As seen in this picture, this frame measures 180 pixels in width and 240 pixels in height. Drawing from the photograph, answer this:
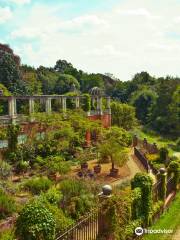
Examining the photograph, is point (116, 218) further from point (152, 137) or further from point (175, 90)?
point (175, 90)

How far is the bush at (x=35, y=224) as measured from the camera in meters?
8.48

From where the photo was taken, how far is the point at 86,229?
34.4ft

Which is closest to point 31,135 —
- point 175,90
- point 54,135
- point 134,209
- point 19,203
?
point 54,135

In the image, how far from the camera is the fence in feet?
31.4

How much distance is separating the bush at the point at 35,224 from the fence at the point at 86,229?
81cm

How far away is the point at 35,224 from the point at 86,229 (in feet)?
7.59

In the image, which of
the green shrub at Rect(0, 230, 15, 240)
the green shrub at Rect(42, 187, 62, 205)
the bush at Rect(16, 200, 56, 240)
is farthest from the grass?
the bush at Rect(16, 200, 56, 240)

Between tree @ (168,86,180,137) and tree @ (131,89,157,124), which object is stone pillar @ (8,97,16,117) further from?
tree @ (131,89,157,124)

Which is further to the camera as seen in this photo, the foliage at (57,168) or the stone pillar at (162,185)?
the foliage at (57,168)

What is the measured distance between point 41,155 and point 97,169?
4516 millimetres

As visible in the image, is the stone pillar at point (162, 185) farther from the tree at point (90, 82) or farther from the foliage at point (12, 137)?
the tree at point (90, 82)

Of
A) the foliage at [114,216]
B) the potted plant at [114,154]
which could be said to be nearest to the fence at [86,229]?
the foliage at [114,216]

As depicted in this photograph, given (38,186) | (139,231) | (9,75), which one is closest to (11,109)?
(38,186)

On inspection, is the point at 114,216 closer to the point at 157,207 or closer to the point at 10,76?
the point at 157,207
